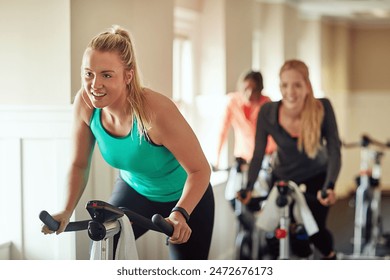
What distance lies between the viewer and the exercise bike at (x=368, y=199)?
221 cm

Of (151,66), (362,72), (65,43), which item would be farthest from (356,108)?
(65,43)

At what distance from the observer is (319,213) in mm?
2248

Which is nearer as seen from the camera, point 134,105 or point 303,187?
point 134,105

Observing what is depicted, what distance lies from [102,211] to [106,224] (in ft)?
0.13

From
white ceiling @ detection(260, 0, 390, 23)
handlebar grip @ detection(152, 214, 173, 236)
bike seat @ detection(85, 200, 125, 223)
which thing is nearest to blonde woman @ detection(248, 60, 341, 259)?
white ceiling @ detection(260, 0, 390, 23)

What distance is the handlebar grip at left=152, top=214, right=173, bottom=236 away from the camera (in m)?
1.89

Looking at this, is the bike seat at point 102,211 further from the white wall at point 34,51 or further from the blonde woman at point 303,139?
the blonde woman at point 303,139

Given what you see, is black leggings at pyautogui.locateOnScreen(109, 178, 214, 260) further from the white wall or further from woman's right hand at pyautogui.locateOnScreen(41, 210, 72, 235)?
the white wall

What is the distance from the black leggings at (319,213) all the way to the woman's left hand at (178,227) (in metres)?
0.32

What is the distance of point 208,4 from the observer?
2221 mm

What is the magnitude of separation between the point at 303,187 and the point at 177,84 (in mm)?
484

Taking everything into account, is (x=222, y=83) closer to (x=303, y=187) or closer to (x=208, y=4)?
(x=208, y=4)

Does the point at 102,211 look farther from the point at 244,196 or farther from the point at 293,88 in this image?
the point at 293,88
